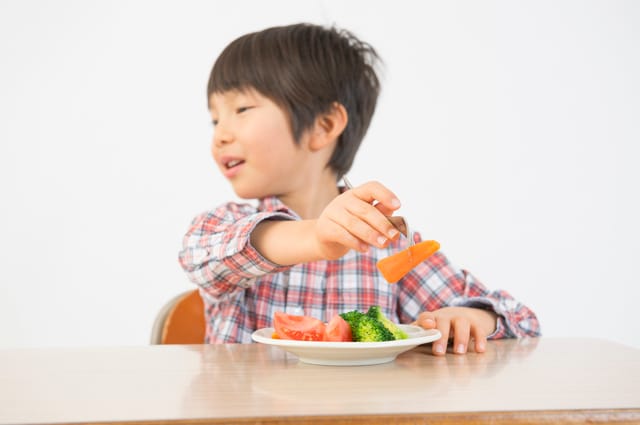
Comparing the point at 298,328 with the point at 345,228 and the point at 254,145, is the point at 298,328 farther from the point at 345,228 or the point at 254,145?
the point at 254,145

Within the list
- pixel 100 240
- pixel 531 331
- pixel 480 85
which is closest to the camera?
pixel 531 331

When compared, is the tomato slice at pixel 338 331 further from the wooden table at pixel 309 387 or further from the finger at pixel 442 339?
the finger at pixel 442 339

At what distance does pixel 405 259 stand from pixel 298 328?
15cm

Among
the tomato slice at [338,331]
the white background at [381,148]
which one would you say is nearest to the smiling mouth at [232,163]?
the tomato slice at [338,331]

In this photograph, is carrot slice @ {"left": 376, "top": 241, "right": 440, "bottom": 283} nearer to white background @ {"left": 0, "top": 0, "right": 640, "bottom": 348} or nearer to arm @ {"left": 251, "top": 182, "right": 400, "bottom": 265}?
arm @ {"left": 251, "top": 182, "right": 400, "bottom": 265}

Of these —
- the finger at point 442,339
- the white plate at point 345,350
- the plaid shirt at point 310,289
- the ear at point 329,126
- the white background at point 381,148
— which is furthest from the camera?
the white background at point 381,148

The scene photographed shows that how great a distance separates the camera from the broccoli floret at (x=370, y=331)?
30.8 inches

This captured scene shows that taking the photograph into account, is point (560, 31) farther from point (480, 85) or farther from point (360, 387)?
point (360, 387)

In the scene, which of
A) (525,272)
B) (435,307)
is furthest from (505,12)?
(435,307)

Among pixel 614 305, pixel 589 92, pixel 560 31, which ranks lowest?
pixel 614 305

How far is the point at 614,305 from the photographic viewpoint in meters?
3.27

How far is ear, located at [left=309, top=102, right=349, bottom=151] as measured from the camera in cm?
148

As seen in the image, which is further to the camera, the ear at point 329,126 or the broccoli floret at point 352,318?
the ear at point 329,126

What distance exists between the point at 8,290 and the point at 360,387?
2785 millimetres
